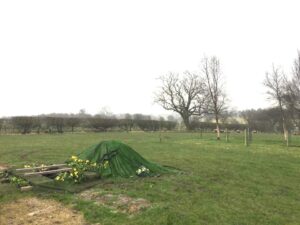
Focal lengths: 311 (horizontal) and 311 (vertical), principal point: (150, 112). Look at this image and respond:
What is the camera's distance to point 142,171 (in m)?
10.4

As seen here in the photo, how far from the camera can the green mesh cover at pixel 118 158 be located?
→ 404 inches

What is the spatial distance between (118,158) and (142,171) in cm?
95

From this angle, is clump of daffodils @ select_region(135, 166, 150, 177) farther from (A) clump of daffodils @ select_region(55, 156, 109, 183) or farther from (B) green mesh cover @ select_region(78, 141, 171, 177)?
(A) clump of daffodils @ select_region(55, 156, 109, 183)

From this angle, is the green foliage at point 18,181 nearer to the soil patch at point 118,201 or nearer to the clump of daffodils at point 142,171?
the soil patch at point 118,201

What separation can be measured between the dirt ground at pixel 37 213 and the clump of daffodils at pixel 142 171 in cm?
353

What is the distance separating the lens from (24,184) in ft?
28.4

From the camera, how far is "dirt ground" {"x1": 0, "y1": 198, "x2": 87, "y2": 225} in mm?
6000

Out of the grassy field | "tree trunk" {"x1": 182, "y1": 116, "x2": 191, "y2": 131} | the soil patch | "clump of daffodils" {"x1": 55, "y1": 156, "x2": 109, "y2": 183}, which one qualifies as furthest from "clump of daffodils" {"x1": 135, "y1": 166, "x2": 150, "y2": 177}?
"tree trunk" {"x1": 182, "y1": 116, "x2": 191, "y2": 131}

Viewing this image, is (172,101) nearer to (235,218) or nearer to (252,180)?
(252,180)

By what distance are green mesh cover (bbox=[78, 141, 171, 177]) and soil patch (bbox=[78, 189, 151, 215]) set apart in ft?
7.04

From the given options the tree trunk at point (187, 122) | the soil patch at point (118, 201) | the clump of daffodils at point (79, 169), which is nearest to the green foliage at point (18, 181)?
the clump of daffodils at point (79, 169)

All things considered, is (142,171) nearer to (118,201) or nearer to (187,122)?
(118,201)

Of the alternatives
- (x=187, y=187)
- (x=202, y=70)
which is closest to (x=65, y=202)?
(x=187, y=187)

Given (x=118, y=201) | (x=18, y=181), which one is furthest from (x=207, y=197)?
(x=18, y=181)
